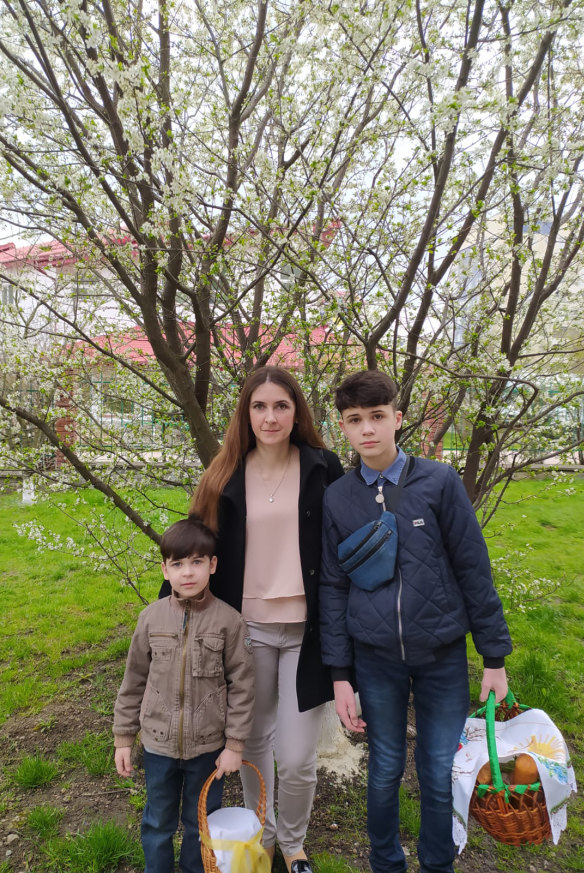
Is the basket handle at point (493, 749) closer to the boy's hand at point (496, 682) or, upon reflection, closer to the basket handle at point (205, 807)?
the boy's hand at point (496, 682)

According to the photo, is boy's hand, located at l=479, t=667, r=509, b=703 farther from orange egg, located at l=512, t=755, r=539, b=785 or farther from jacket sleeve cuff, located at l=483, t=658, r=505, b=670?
orange egg, located at l=512, t=755, r=539, b=785

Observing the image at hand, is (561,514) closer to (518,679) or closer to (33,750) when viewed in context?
(518,679)

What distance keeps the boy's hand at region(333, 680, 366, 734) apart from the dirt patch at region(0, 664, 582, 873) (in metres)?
0.88

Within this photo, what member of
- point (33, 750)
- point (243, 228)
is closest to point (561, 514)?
point (243, 228)

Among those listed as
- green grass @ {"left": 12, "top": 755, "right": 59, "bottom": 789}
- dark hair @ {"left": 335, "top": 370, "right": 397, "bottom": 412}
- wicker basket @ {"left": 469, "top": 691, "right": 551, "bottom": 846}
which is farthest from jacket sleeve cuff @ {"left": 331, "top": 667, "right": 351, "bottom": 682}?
green grass @ {"left": 12, "top": 755, "right": 59, "bottom": 789}

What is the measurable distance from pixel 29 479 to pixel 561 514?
692 cm

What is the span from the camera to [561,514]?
7.62 m

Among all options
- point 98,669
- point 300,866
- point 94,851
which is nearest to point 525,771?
point 300,866

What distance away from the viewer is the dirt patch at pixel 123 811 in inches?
90.3

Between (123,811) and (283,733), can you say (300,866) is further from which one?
(123,811)

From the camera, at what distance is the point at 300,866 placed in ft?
6.87

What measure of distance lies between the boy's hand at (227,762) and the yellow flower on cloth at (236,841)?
0.13 m

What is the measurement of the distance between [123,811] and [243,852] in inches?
46.6

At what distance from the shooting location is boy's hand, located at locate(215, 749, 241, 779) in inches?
72.9
